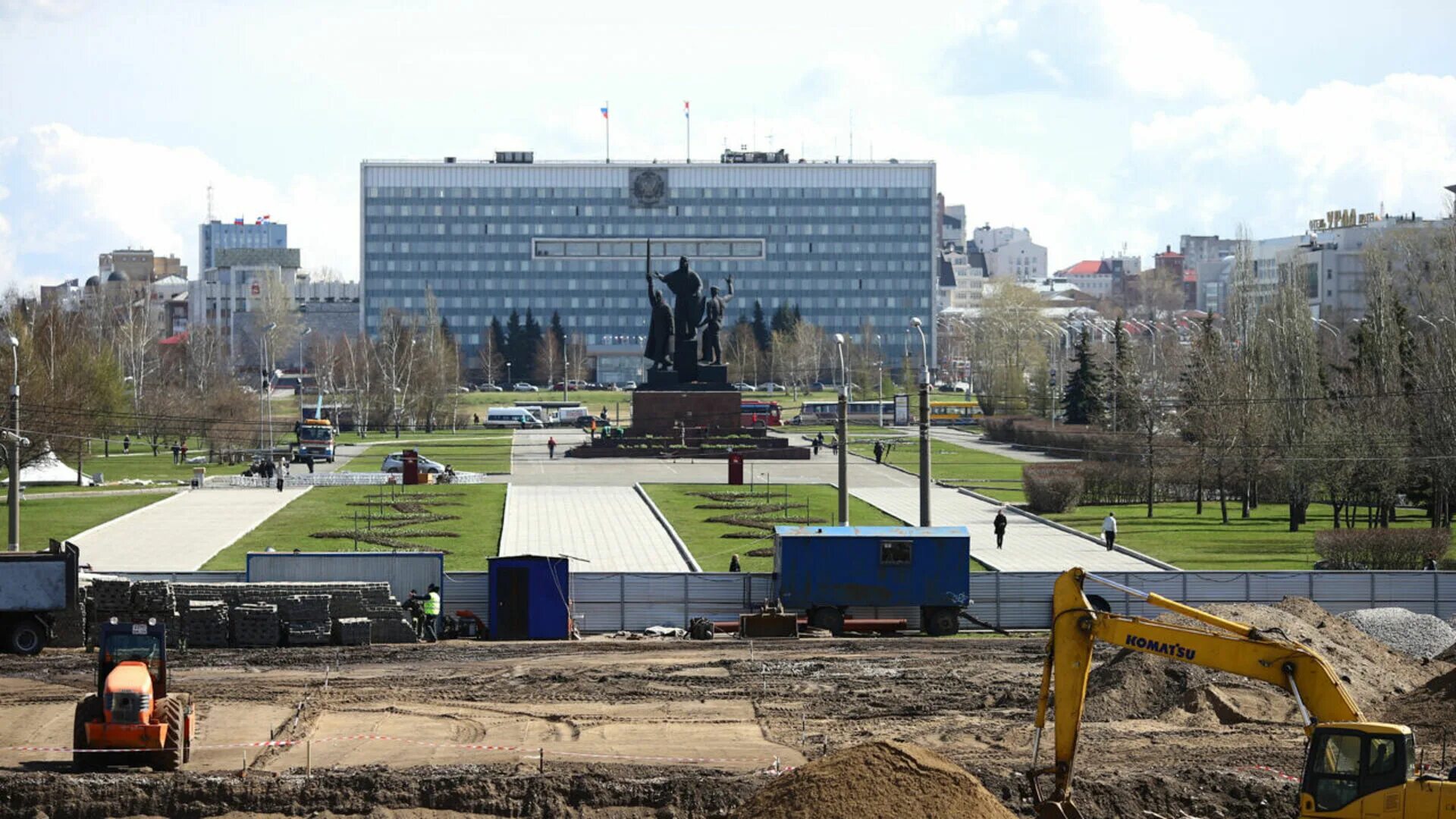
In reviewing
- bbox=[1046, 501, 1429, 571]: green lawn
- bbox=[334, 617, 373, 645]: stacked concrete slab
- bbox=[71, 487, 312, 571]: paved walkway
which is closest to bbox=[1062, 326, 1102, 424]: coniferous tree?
bbox=[1046, 501, 1429, 571]: green lawn

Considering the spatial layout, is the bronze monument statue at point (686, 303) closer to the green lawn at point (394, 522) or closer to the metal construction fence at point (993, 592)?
the green lawn at point (394, 522)

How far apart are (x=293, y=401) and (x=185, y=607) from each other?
380 ft

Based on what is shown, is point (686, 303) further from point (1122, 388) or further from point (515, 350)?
point (515, 350)

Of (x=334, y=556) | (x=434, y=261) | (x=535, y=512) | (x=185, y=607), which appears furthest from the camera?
(x=434, y=261)

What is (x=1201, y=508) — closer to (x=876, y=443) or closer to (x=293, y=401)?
(x=876, y=443)

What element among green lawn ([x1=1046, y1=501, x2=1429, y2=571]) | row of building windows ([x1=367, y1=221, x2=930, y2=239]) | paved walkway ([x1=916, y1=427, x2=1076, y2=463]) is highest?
row of building windows ([x1=367, y1=221, x2=930, y2=239])

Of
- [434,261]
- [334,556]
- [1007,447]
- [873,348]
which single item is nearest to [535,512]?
[334,556]

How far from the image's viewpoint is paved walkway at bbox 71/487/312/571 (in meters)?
46.5

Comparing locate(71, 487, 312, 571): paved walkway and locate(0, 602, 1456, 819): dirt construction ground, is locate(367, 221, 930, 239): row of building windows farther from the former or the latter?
locate(0, 602, 1456, 819): dirt construction ground

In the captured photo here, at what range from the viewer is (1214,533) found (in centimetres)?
5594

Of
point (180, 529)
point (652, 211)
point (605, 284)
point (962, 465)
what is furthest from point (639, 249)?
point (180, 529)

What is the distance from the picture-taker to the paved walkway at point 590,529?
155 feet

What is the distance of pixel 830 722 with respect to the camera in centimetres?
2714

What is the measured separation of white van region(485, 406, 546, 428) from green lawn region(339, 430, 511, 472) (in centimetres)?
641
